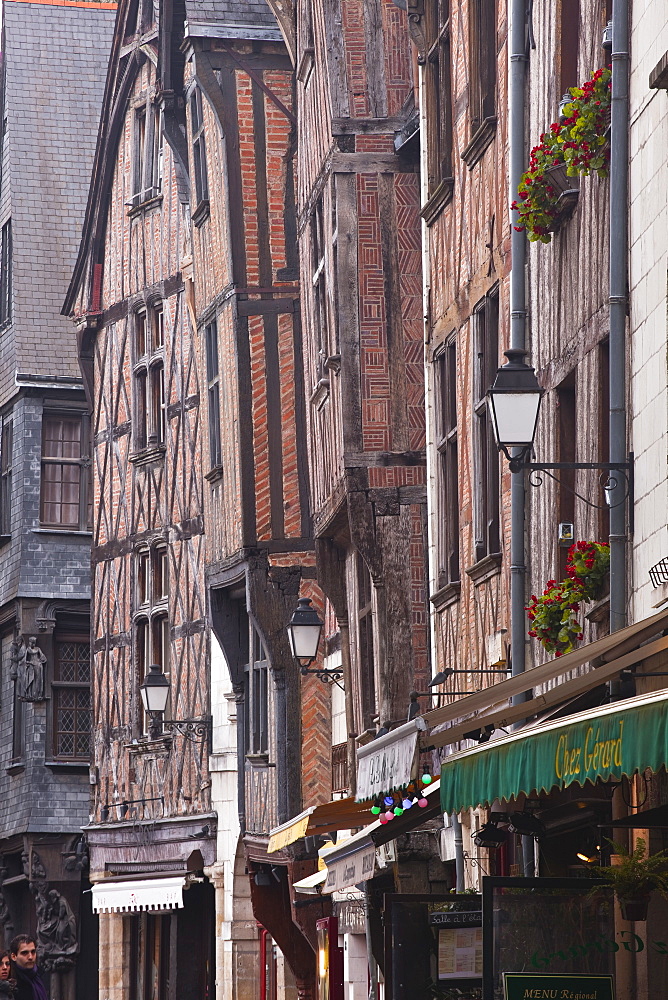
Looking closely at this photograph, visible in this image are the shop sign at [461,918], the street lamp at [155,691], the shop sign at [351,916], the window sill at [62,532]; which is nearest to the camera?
the shop sign at [461,918]

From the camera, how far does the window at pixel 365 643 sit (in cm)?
1614

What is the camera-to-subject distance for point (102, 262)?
2680 centimetres

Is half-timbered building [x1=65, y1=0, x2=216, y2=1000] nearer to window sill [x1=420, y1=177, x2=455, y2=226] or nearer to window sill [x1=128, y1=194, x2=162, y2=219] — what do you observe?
window sill [x1=128, y1=194, x2=162, y2=219]

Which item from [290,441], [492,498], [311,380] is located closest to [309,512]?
[290,441]

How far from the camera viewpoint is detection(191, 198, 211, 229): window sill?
21.2 metres

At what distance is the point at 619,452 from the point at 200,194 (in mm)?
13012

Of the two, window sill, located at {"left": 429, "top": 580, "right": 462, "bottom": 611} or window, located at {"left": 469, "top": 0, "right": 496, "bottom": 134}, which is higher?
window, located at {"left": 469, "top": 0, "right": 496, "bottom": 134}

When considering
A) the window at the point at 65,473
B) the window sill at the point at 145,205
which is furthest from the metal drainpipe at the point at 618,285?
the window at the point at 65,473

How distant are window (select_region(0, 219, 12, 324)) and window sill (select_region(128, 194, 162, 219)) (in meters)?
4.28

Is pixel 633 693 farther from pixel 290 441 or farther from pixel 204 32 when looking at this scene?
pixel 204 32

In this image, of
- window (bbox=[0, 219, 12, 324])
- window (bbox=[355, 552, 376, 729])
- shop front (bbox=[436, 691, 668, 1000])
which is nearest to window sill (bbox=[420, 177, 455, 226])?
window (bbox=[355, 552, 376, 729])

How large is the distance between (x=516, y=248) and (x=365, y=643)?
235 inches

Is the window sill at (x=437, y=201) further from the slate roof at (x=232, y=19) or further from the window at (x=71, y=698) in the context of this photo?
the window at (x=71, y=698)

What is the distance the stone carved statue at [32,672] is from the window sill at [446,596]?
1468cm
